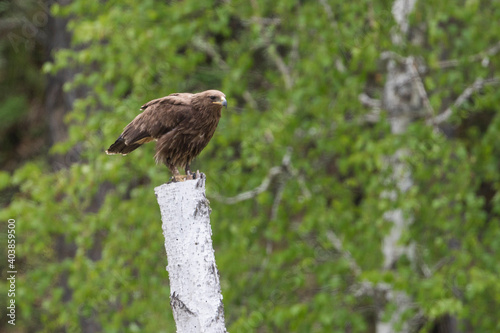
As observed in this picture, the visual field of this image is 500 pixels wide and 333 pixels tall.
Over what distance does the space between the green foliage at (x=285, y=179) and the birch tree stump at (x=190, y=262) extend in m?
2.75

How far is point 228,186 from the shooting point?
19.0 ft

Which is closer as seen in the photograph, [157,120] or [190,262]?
[190,262]

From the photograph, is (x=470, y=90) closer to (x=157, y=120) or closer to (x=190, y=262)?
(x=157, y=120)

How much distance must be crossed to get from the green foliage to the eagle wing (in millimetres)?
1954

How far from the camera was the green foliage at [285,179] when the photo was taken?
18.1 feet

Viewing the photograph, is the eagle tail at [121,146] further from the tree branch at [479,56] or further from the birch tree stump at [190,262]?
the tree branch at [479,56]

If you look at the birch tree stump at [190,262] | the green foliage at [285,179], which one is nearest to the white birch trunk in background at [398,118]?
the green foliage at [285,179]

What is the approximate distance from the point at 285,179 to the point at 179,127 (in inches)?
110

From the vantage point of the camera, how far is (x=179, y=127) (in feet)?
11.2

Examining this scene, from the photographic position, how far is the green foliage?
553cm

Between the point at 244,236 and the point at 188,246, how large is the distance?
3078 mm

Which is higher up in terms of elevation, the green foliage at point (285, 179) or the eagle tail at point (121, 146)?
the green foliage at point (285, 179)

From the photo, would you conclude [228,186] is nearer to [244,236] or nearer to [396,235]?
[244,236]

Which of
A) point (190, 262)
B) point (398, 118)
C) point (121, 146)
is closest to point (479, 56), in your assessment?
point (398, 118)
